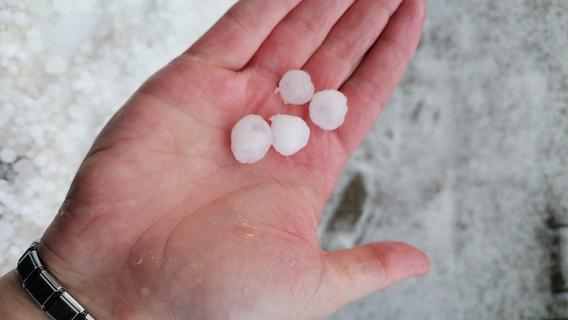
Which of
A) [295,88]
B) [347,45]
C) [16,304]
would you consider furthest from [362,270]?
[16,304]

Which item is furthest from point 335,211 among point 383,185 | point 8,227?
point 8,227

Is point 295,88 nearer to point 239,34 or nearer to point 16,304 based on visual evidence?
point 239,34

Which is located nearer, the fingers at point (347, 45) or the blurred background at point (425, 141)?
the fingers at point (347, 45)

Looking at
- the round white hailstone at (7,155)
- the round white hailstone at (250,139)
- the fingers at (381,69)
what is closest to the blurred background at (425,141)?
the round white hailstone at (7,155)

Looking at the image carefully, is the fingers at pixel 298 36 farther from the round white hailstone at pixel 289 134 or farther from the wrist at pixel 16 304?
the wrist at pixel 16 304

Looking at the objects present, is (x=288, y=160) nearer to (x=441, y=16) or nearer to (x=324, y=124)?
(x=324, y=124)

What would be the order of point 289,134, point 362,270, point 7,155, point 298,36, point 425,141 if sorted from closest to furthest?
point 362,270 < point 289,134 < point 298,36 < point 7,155 < point 425,141
